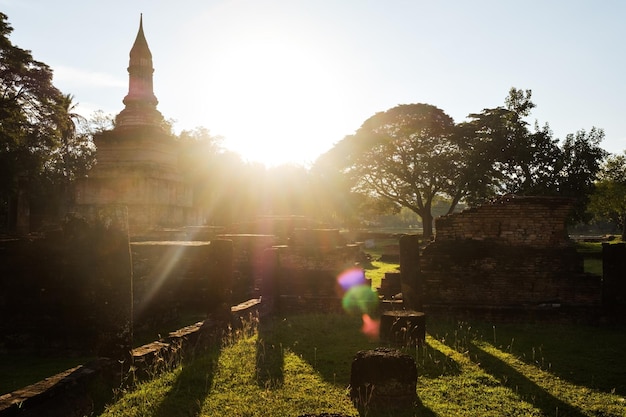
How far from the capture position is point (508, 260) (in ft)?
33.9

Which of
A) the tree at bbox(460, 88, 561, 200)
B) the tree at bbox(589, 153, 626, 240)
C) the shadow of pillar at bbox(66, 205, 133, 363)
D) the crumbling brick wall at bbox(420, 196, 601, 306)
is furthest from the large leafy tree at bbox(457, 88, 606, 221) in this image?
the shadow of pillar at bbox(66, 205, 133, 363)

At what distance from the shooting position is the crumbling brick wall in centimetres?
1011

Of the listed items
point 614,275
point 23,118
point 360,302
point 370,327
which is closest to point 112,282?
point 370,327

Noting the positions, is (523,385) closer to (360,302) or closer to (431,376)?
(431,376)

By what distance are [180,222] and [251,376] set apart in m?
16.9

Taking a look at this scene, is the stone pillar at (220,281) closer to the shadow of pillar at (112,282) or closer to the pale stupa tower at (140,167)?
the shadow of pillar at (112,282)

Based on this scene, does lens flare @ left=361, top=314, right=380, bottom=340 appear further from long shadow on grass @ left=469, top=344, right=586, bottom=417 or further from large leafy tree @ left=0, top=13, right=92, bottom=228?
large leafy tree @ left=0, top=13, right=92, bottom=228

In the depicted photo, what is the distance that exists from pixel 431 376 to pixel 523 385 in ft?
3.69

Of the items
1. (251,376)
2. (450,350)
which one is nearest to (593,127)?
(450,350)

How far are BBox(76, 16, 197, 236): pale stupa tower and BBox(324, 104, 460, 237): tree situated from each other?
14.7 metres

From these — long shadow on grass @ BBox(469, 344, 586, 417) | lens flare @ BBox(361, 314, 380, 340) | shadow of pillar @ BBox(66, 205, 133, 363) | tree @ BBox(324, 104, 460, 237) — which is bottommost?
lens flare @ BBox(361, 314, 380, 340)

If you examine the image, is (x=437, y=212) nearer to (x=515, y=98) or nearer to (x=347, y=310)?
(x=515, y=98)

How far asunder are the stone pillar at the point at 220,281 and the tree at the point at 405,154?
24.5 m

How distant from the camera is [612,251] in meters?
9.48
